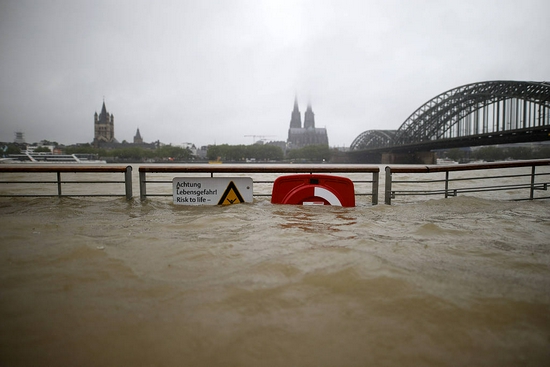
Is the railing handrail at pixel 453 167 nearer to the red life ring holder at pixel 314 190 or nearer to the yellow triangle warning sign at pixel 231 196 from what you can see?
the red life ring holder at pixel 314 190

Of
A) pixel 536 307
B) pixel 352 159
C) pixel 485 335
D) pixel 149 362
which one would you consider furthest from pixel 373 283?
pixel 352 159

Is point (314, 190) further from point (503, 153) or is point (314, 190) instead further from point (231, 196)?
point (503, 153)

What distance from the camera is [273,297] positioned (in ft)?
6.77

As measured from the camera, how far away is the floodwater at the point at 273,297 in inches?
60.6

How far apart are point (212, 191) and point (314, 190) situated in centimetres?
Result: 198

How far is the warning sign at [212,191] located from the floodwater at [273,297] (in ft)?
7.84

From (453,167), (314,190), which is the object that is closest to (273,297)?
(314,190)

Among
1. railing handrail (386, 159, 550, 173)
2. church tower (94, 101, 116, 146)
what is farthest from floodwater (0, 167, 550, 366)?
church tower (94, 101, 116, 146)

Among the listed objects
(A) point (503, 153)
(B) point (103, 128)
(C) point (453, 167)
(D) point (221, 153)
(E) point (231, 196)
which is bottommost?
(E) point (231, 196)

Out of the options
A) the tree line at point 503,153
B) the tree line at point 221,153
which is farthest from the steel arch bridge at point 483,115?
the tree line at point 221,153

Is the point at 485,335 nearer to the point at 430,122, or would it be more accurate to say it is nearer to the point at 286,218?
the point at 286,218

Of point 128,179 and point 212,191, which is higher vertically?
point 128,179

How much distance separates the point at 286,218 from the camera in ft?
16.0

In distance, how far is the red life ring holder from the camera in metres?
5.93
